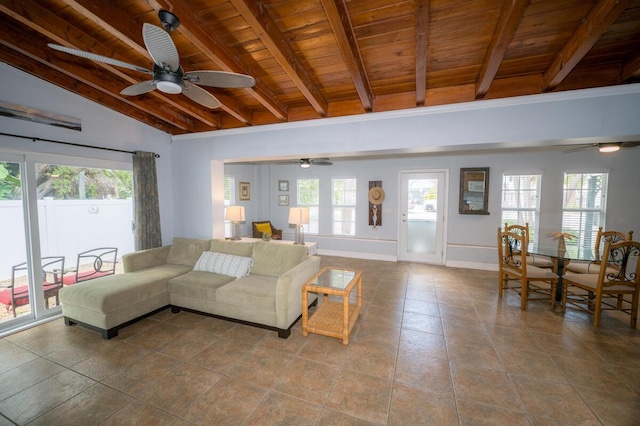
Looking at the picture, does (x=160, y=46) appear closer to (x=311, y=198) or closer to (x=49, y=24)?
(x=49, y=24)

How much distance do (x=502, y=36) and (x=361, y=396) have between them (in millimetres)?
2833

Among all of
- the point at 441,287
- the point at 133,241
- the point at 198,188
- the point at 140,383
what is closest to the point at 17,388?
the point at 140,383

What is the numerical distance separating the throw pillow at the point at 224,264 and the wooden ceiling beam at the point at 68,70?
2164mm

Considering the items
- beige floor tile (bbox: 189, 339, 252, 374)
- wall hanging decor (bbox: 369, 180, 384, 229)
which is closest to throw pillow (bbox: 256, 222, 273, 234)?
wall hanging decor (bbox: 369, 180, 384, 229)

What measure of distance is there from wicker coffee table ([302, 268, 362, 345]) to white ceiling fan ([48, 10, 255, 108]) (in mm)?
2008

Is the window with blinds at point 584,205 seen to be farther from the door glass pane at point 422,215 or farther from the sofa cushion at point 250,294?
the sofa cushion at point 250,294

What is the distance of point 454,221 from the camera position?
5.24m

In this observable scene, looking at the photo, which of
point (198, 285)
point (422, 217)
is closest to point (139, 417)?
point (198, 285)

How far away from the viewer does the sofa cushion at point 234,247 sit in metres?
3.53

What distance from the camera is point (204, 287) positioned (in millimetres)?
2949

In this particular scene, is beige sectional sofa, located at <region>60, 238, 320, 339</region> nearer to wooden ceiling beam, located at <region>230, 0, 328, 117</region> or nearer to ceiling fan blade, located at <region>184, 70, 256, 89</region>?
ceiling fan blade, located at <region>184, 70, 256, 89</region>

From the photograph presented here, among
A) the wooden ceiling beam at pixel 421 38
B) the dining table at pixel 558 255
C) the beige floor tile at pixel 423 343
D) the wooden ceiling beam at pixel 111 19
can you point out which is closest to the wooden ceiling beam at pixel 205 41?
the wooden ceiling beam at pixel 111 19

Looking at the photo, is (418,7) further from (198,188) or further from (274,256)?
(198,188)

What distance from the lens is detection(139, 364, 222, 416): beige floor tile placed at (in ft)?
5.89
